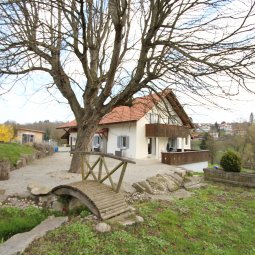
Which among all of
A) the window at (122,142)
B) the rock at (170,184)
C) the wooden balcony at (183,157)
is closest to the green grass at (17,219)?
the rock at (170,184)

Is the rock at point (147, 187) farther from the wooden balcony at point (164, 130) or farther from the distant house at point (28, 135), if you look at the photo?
the distant house at point (28, 135)

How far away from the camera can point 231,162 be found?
12.8 metres

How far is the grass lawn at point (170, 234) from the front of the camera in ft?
14.8

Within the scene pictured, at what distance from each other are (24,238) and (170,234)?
3111 mm

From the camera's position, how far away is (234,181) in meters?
12.2

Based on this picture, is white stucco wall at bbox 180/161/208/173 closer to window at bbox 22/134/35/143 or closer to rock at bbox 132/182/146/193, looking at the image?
rock at bbox 132/182/146/193

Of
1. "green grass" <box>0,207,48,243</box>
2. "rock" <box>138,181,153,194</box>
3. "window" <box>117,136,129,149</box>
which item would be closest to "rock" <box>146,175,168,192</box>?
"rock" <box>138,181,153,194</box>

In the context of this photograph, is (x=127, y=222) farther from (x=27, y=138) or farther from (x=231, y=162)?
(x=27, y=138)

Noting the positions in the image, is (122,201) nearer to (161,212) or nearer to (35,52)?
(161,212)

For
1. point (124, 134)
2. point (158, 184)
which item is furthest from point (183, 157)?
point (158, 184)

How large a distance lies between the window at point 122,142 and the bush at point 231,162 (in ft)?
36.4

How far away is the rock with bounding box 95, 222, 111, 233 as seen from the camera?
5.04 metres

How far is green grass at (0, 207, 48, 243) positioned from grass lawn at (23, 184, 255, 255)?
1394 millimetres

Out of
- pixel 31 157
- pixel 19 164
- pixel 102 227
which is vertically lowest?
pixel 102 227
